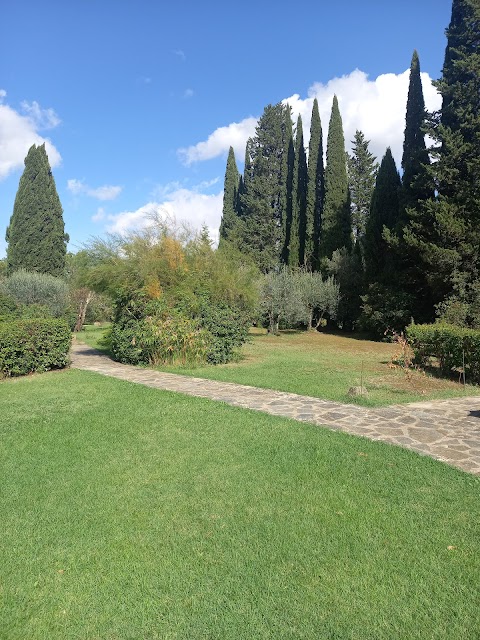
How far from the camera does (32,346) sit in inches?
397

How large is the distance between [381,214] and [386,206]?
0.61 metres

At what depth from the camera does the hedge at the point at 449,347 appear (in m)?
9.13

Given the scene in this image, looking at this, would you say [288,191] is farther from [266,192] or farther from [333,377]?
[333,377]

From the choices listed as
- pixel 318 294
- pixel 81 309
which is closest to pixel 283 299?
pixel 318 294

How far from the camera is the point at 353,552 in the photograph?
2.72 metres

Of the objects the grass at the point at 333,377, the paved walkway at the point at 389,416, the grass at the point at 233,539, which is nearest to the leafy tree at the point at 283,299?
the grass at the point at 333,377

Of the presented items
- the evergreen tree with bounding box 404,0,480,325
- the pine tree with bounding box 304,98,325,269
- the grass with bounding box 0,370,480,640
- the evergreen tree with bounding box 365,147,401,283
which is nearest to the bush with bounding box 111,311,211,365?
the grass with bounding box 0,370,480,640

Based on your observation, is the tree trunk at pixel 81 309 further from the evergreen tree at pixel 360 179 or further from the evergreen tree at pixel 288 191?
the evergreen tree at pixel 360 179

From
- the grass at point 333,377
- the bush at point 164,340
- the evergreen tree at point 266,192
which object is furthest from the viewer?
the evergreen tree at point 266,192

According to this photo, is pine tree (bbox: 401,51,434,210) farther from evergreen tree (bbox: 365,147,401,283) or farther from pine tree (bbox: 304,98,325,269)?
pine tree (bbox: 304,98,325,269)

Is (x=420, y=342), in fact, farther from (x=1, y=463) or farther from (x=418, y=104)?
(x=418, y=104)

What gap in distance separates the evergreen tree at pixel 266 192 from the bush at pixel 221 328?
776 inches

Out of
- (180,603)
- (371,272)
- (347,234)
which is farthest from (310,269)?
(180,603)

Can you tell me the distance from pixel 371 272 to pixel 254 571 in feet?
75.8
